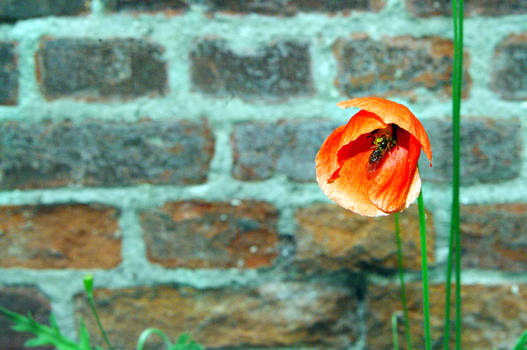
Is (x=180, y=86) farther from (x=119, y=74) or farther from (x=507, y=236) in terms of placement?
(x=507, y=236)

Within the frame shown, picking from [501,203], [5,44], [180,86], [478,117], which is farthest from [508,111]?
[5,44]

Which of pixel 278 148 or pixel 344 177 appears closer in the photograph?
pixel 344 177

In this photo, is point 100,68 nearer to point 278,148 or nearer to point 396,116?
point 278,148

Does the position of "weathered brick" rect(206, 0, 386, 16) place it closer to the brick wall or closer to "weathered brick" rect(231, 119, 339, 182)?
the brick wall

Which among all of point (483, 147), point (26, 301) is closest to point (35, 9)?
point (26, 301)

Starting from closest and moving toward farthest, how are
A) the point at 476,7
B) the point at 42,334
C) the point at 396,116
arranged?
1. the point at 396,116
2. the point at 42,334
3. the point at 476,7

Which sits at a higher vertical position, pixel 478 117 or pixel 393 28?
pixel 393 28

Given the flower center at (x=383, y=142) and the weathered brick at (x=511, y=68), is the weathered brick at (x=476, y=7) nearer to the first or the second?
the weathered brick at (x=511, y=68)
